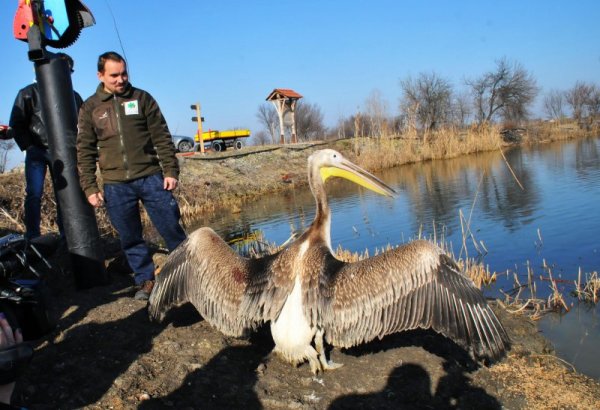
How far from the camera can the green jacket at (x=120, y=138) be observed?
14.4 ft

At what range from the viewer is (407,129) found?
80.2 ft

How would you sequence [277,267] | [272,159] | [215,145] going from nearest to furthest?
[277,267] → [272,159] → [215,145]

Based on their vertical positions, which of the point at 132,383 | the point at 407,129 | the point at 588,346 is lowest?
the point at 588,346

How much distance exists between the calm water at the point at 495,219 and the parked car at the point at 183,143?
8917 millimetres

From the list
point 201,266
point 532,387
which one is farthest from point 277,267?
point 532,387

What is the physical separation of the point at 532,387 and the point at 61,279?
15.4ft

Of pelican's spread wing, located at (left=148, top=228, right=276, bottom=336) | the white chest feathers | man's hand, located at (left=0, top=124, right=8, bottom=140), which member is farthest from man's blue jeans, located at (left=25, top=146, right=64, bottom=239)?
the white chest feathers

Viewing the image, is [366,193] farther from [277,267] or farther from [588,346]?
[277,267]

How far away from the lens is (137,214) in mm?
4777

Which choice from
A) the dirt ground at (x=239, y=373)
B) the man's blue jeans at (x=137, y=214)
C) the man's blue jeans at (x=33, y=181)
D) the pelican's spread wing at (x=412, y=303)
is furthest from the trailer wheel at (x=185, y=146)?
the pelican's spread wing at (x=412, y=303)

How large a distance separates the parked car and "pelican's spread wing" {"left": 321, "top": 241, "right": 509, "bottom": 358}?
22.7 m

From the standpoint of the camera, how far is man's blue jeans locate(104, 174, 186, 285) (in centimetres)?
455

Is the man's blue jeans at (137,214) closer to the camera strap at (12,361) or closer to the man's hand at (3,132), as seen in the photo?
the man's hand at (3,132)

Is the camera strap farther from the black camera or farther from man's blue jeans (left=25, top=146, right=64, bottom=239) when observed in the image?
man's blue jeans (left=25, top=146, right=64, bottom=239)
